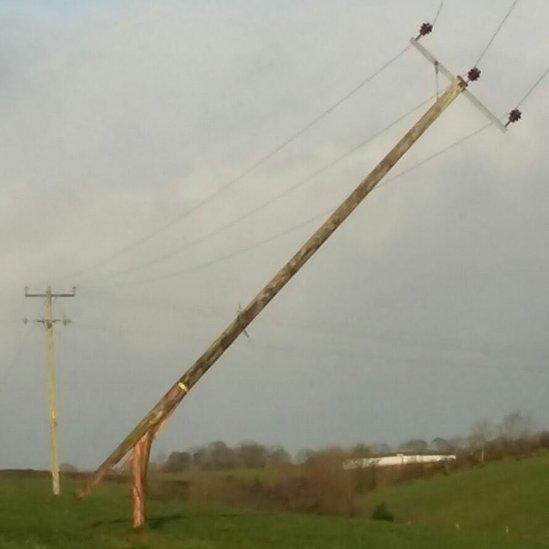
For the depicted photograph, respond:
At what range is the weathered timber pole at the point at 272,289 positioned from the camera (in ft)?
102

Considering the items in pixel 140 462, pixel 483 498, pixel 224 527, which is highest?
pixel 483 498

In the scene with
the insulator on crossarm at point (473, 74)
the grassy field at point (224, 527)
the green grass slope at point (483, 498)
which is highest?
the insulator on crossarm at point (473, 74)

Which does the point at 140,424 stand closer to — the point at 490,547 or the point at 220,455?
the point at 490,547

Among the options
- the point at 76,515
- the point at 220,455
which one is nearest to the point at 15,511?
the point at 76,515

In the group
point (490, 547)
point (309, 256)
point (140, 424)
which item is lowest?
point (490, 547)

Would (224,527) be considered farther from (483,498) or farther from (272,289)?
(483,498)

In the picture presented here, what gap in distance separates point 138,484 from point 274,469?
227 feet

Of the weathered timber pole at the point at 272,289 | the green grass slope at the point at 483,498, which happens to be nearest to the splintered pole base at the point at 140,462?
the weathered timber pole at the point at 272,289

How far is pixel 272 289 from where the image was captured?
3188 centimetres

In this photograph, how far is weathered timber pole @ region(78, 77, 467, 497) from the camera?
31.1 m

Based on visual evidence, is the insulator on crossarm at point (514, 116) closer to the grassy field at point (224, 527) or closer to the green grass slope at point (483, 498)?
the grassy field at point (224, 527)

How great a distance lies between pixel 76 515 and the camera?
46.2m

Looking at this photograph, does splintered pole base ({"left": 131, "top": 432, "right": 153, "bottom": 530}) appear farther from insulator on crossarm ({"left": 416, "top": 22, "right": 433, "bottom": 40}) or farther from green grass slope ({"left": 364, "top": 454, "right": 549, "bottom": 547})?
green grass slope ({"left": 364, "top": 454, "right": 549, "bottom": 547})

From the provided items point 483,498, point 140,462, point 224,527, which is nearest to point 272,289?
point 140,462
